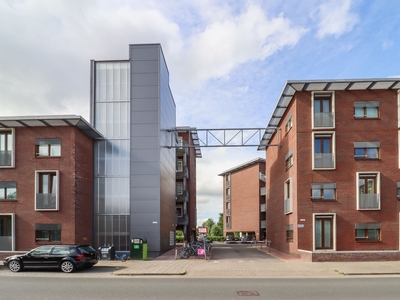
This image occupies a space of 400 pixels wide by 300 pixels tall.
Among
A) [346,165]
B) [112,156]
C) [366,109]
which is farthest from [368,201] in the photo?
[112,156]

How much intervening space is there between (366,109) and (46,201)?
2098 cm

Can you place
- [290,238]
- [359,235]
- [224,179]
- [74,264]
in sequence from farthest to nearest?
[224,179]
[290,238]
[359,235]
[74,264]

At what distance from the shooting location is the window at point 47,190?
2377 centimetres

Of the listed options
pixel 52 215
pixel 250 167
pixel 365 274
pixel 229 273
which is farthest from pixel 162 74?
pixel 250 167

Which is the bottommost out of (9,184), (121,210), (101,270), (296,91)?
(101,270)

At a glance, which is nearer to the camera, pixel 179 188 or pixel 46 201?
pixel 46 201

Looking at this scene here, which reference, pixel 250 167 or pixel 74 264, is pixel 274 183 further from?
pixel 250 167

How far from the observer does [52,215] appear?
23.8 metres

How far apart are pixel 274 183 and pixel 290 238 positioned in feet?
29.8
